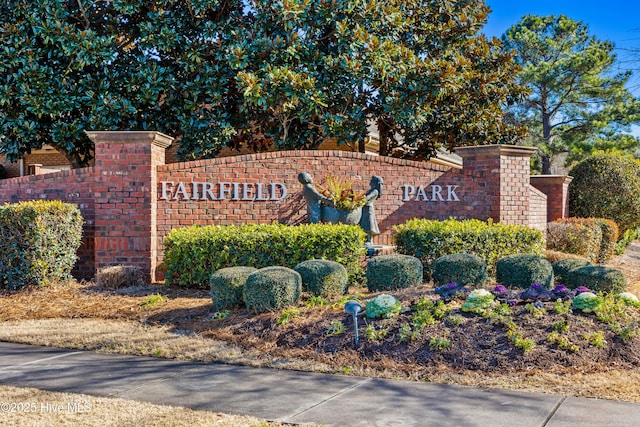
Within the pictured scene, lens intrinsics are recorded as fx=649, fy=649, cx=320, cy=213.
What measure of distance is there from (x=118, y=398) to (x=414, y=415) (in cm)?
225

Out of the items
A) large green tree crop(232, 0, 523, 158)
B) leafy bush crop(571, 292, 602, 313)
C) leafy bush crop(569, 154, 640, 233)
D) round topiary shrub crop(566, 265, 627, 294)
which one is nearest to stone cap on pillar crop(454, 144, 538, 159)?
large green tree crop(232, 0, 523, 158)

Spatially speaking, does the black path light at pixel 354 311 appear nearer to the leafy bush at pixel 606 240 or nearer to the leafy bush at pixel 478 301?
the leafy bush at pixel 478 301

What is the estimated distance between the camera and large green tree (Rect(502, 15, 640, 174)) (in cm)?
2528

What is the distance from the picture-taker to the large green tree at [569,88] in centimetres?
2528

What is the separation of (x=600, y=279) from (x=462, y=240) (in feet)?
8.17

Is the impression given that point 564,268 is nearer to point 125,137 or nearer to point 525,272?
point 525,272

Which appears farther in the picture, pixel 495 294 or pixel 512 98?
pixel 512 98

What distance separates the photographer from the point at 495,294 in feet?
24.1

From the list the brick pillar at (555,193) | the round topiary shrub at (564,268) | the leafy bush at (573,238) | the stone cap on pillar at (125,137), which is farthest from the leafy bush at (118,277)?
the brick pillar at (555,193)

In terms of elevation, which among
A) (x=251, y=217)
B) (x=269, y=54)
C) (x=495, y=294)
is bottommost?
(x=495, y=294)

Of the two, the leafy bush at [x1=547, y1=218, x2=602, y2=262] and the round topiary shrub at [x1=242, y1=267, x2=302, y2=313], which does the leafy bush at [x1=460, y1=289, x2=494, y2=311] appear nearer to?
the round topiary shrub at [x1=242, y1=267, x2=302, y2=313]

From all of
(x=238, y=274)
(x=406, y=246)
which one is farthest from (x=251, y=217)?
(x=238, y=274)

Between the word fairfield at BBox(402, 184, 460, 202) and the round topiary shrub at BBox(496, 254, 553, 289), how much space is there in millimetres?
4123

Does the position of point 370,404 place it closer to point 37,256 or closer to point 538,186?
point 37,256
